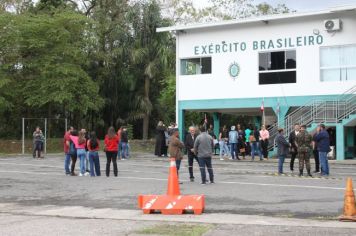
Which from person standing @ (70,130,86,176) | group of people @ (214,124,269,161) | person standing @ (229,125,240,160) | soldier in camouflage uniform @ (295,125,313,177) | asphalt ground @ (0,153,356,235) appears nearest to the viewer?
asphalt ground @ (0,153,356,235)

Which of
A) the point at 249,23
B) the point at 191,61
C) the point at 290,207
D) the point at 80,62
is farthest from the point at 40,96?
the point at 290,207

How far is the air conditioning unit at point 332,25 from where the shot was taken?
95.1 feet

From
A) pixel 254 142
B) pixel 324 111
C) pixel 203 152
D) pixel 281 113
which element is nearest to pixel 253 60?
pixel 281 113

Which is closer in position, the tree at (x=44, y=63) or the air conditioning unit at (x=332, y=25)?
the air conditioning unit at (x=332, y=25)

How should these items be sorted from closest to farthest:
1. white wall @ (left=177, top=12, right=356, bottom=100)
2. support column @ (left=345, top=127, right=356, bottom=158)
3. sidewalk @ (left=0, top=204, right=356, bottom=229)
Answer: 1. sidewalk @ (left=0, top=204, right=356, bottom=229)
2. white wall @ (left=177, top=12, right=356, bottom=100)
3. support column @ (left=345, top=127, right=356, bottom=158)

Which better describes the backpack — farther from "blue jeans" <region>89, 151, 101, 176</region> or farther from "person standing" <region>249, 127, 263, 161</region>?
"person standing" <region>249, 127, 263, 161</region>

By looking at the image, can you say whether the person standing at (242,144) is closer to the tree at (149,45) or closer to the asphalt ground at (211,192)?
the asphalt ground at (211,192)

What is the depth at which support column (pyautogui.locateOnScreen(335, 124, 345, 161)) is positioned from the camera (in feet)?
89.7

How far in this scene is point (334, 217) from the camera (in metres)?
10.4

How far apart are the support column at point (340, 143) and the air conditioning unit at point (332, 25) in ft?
17.3

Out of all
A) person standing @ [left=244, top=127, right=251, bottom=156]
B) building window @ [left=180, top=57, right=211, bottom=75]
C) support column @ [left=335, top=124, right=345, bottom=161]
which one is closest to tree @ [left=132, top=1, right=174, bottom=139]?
building window @ [left=180, top=57, right=211, bottom=75]

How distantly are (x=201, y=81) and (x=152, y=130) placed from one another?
40.6 feet

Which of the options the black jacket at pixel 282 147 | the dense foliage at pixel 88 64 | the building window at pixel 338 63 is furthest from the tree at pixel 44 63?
the black jacket at pixel 282 147

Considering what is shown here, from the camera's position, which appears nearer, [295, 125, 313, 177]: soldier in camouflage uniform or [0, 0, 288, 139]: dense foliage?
[295, 125, 313, 177]: soldier in camouflage uniform
